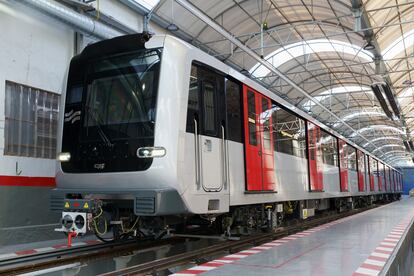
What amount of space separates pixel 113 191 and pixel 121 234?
3.21 ft

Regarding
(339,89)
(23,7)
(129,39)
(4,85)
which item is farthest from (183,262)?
(339,89)

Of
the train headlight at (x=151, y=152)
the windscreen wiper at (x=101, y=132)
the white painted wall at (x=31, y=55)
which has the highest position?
the white painted wall at (x=31, y=55)

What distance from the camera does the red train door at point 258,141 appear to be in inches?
302

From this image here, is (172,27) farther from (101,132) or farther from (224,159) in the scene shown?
(101,132)

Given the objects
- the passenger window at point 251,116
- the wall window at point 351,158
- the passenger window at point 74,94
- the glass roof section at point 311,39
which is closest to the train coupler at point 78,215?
the passenger window at point 74,94

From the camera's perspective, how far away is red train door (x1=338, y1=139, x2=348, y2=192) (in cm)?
1552

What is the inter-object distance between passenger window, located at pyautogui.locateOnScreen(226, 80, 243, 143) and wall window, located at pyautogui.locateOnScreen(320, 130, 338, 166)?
6.28 metres

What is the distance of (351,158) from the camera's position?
58.6 feet

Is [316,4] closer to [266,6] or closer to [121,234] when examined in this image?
[266,6]

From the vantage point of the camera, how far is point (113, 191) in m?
5.99

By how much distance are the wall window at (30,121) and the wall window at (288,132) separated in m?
4.86

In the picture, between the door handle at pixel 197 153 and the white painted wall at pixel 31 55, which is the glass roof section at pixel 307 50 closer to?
the white painted wall at pixel 31 55

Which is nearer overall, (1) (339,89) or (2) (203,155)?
(2) (203,155)

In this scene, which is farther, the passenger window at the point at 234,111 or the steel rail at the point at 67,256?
the passenger window at the point at 234,111
